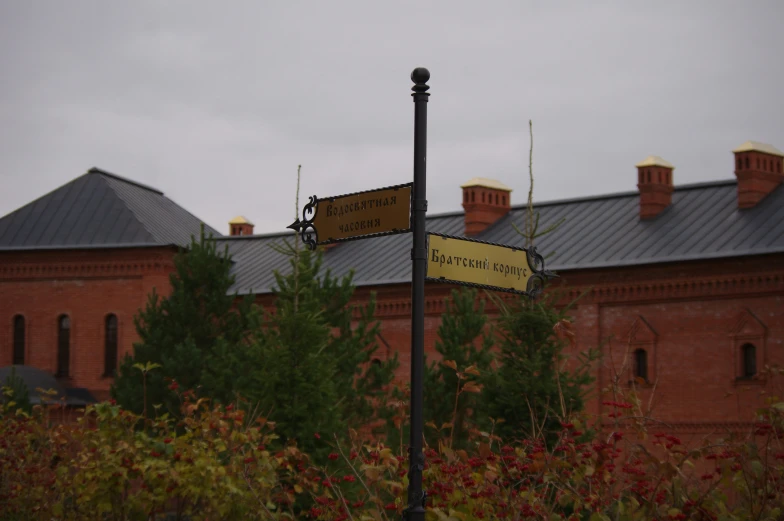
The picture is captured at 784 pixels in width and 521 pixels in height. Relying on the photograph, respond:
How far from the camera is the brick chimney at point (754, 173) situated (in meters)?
28.2

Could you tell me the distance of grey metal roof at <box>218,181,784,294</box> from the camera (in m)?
27.2

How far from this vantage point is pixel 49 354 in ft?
114

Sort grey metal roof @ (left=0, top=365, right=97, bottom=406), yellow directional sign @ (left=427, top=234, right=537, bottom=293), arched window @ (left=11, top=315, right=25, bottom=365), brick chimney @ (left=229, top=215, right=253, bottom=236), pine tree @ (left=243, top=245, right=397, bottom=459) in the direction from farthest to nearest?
1. brick chimney @ (left=229, top=215, right=253, bottom=236)
2. arched window @ (left=11, top=315, right=25, bottom=365)
3. grey metal roof @ (left=0, top=365, right=97, bottom=406)
4. pine tree @ (left=243, top=245, right=397, bottom=459)
5. yellow directional sign @ (left=427, top=234, right=537, bottom=293)

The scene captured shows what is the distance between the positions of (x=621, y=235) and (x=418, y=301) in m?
23.1

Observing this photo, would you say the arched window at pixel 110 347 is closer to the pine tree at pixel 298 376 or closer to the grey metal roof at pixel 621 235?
the grey metal roof at pixel 621 235

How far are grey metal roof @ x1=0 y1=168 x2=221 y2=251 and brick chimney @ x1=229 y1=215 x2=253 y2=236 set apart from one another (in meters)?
6.75

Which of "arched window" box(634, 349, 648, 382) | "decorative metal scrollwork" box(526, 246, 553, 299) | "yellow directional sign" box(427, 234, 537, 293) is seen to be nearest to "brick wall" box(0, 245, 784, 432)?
"arched window" box(634, 349, 648, 382)

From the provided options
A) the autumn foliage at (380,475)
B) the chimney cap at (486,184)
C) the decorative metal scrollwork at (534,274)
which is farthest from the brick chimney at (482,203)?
the decorative metal scrollwork at (534,274)

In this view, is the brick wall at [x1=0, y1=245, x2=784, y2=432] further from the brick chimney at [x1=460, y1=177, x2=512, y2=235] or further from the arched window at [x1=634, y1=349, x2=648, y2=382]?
the brick chimney at [x1=460, y1=177, x2=512, y2=235]

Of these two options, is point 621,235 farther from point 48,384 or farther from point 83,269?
point 48,384

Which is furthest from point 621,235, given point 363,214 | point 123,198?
point 363,214

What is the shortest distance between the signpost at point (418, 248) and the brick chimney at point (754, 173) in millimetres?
21675

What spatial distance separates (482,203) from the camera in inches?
1323

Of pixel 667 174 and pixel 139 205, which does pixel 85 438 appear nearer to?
pixel 667 174
